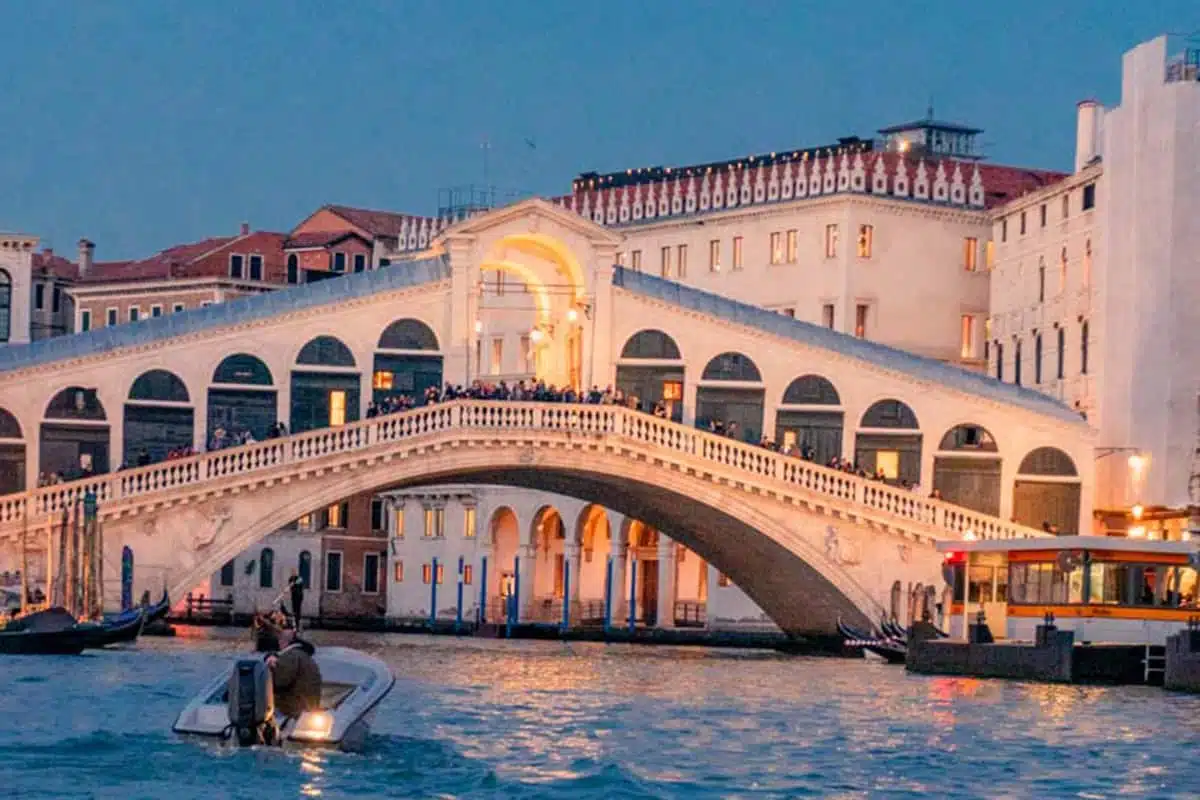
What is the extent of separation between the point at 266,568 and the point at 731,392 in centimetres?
2615

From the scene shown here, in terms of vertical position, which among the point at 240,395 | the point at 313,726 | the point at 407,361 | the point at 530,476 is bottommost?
the point at 313,726

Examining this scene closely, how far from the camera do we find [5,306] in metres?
76.3

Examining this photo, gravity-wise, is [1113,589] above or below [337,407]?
below

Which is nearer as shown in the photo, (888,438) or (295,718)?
(295,718)

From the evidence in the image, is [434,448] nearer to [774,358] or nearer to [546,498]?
[774,358]

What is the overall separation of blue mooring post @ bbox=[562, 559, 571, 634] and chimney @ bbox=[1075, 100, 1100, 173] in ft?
45.0

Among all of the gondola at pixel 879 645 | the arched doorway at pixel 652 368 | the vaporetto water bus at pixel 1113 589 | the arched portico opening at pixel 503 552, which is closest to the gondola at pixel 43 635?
the gondola at pixel 879 645

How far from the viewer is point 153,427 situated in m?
52.9

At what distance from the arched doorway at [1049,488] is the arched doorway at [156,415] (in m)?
13.4

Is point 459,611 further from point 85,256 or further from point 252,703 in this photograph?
point 252,703

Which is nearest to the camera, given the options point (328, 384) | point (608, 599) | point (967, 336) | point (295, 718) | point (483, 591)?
point (295, 718)

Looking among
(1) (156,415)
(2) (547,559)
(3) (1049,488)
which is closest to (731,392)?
(3) (1049,488)

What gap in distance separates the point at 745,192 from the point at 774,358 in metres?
12.1

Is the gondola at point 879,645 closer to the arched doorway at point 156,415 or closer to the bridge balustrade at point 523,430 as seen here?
the bridge balustrade at point 523,430
